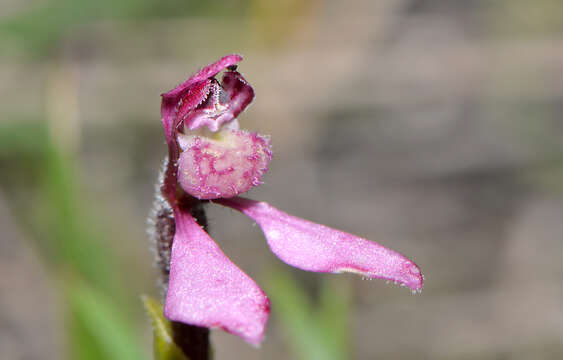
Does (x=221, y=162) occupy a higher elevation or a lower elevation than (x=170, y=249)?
higher

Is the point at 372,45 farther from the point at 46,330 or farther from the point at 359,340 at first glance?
the point at 46,330

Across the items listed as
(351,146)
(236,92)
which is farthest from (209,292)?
(351,146)

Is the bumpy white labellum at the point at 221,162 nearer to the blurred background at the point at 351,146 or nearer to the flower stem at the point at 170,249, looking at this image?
the flower stem at the point at 170,249

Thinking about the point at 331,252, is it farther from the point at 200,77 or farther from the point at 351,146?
the point at 351,146

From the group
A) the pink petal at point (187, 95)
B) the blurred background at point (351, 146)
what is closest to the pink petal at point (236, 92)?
the pink petal at point (187, 95)

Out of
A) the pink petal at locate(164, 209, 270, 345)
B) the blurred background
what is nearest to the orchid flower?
the pink petal at locate(164, 209, 270, 345)

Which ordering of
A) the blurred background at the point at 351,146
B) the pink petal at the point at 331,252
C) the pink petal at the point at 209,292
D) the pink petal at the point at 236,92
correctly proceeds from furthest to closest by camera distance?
1. the blurred background at the point at 351,146
2. the pink petal at the point at 236,92
3. the pink petal at the point at 331,252
4. the pink petal at the point at 209,292

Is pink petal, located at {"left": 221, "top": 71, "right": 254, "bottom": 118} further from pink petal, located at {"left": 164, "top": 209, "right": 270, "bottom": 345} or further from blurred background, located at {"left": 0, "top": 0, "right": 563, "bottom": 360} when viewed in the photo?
blurred background, located at {"left": 0, "top": 0, "right": 563, "bottom": 360}

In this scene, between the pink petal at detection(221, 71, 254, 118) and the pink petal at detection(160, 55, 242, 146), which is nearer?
the pink petal at detection(160, 55, 242, 146)
